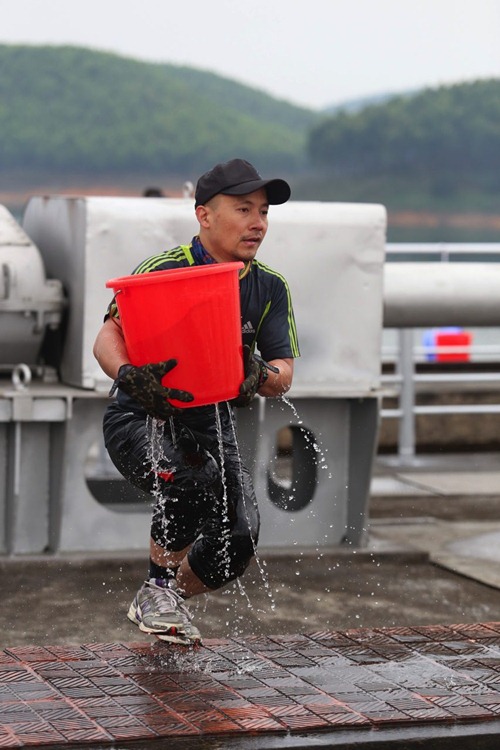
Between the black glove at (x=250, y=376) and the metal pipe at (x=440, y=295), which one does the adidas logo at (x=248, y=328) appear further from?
the metal pipe at (x=440, y=295)

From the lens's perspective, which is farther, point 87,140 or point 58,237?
point 87,140

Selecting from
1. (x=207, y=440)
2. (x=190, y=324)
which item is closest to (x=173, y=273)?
(x=190, y=324)

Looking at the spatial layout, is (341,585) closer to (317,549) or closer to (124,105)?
(317,549)

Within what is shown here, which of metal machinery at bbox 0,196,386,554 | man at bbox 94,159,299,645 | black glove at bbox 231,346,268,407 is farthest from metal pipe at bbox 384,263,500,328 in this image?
black glove at bbox 231,346,268,407

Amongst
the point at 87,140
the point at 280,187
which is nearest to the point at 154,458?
the point at 280,187

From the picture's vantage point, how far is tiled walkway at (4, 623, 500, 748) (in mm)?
4082

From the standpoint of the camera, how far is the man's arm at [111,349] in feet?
14.5

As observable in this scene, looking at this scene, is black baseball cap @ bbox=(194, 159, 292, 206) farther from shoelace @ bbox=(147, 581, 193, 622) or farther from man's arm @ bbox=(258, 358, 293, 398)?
shoelace @ bbox=(147, 581, 193, 622)

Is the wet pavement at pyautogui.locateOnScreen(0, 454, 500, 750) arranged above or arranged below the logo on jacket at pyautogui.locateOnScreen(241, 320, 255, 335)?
below

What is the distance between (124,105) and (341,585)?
11127 cm

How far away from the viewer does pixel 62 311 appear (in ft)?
23.7

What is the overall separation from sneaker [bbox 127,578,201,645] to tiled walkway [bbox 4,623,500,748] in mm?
54

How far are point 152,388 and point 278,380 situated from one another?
1.73ft

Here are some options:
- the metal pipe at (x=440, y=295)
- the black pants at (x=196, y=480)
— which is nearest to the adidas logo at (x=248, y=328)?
the black pants at (x=196, y=480)
